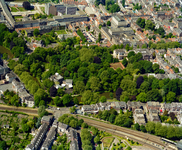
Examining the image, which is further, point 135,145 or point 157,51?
point 157,51

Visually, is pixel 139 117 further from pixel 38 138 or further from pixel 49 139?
pixel 38 138

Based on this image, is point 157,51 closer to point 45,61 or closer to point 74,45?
point 74,45

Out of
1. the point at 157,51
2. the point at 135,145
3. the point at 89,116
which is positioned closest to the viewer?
the point at 135,145

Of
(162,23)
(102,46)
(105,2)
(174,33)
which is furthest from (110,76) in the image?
(105,2)

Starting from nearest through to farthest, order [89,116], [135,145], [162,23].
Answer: [135,145], [89,116], [162,23]

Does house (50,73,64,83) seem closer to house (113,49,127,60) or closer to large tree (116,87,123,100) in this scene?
large tree (116,87,123,100)

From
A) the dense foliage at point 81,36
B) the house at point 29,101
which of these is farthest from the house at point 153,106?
the dense foliage at point 81,36
